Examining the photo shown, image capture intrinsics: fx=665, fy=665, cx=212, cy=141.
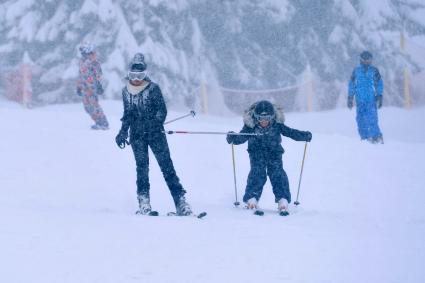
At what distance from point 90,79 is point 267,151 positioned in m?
5.18

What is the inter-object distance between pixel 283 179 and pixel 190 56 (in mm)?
12771

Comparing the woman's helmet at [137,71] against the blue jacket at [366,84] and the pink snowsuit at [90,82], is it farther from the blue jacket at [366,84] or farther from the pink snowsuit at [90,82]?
the blue jacket at [366,84]

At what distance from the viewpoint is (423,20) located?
21969mm

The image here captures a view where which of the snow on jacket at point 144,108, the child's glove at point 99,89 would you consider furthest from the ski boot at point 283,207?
the child's glove at point 99,89

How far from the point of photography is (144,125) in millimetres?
7035

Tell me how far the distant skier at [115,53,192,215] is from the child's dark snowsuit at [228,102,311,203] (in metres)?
1.00

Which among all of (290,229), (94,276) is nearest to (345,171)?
(290,229)

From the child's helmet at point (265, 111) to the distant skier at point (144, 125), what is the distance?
1.21m

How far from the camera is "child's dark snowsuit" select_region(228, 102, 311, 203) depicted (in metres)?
7.73

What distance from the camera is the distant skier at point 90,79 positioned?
38.9 feet

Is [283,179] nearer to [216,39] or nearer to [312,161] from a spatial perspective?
[312,161]

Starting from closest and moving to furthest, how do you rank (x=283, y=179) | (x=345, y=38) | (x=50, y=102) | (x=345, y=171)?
1. (x=283, y=179)
2. (x=345, y=171)
3. (x=50, y=102)
4. (x=345, y=38)

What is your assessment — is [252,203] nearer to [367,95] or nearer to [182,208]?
[182,208]

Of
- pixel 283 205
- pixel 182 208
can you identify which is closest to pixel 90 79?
pixel 182 208
